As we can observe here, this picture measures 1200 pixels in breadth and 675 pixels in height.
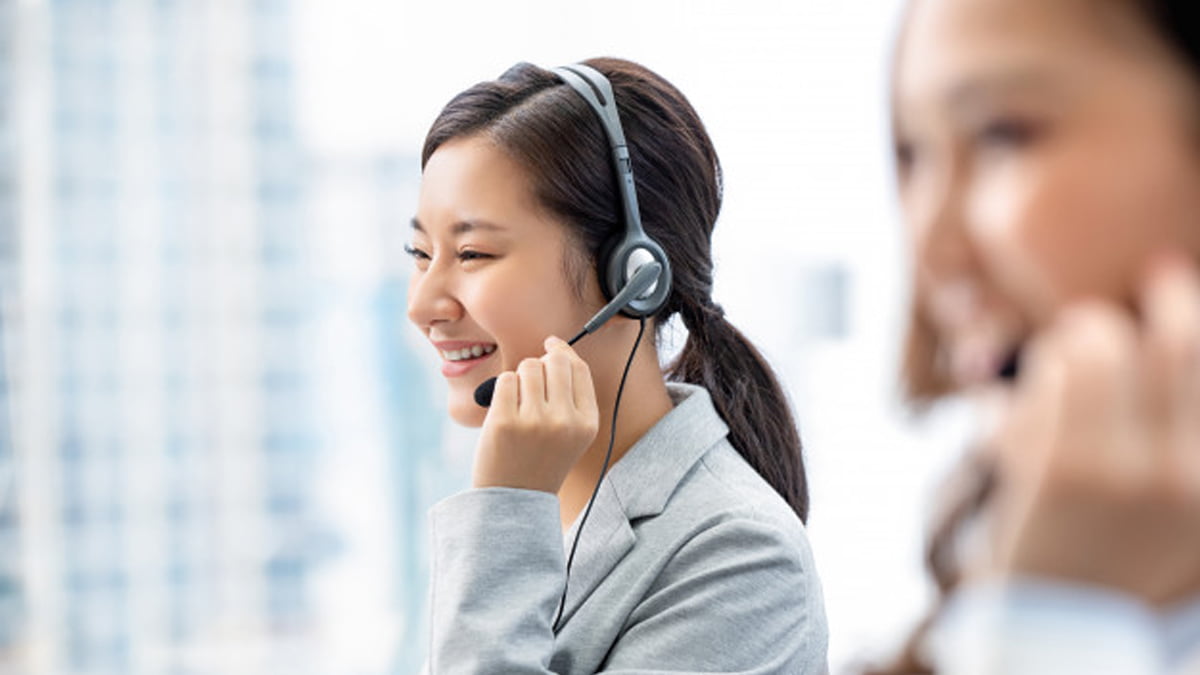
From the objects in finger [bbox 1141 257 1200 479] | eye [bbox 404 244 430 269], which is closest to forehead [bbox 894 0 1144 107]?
finger [bbox 1141 257 1200 479]

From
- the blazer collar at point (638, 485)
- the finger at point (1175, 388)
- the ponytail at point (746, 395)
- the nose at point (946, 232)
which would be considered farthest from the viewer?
the ponytail at point (746, 395)

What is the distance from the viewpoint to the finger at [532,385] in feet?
3.69

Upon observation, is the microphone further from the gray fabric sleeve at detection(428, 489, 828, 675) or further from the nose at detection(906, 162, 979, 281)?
the nose at detection(906, 162, 979, 281)

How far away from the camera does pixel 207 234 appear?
282 centimetres

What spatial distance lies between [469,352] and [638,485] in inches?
9.3

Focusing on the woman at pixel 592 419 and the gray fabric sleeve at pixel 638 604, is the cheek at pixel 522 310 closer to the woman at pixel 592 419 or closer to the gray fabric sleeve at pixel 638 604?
the woman at pixel 592 419

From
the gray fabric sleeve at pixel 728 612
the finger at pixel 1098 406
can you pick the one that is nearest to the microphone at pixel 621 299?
the gray fabric sleeve at pixel 728 612

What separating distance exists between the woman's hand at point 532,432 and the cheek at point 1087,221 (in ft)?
2.22

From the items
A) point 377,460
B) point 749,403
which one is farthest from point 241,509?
point 749,403

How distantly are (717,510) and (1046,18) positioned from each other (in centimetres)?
80

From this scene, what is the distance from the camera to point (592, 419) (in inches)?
45.1

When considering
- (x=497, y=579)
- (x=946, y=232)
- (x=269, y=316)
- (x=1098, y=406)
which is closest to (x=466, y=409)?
(x=497, y=579)

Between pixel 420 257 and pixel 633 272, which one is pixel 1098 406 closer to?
pixel 633 272

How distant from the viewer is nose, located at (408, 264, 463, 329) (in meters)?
1.28
